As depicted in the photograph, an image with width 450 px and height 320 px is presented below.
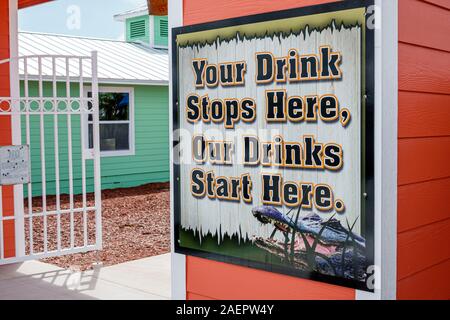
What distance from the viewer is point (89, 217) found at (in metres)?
10.4

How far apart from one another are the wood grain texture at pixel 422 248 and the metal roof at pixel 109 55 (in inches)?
396

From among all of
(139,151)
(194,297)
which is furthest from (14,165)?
(139,151)

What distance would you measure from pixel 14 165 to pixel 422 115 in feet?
14.2

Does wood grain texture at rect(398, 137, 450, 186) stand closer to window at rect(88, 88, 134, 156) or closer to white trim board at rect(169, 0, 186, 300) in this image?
white trim board at rect(169, 0, 186, 300)

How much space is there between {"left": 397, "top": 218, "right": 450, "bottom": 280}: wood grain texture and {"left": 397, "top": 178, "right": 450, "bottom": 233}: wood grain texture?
1.3 inches

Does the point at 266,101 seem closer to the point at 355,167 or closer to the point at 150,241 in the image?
the point at 355,167

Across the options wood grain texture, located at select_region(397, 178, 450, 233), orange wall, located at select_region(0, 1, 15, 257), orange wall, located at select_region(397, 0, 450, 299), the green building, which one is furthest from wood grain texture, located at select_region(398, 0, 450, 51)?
the green building

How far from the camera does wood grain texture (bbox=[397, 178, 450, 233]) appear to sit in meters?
2.48

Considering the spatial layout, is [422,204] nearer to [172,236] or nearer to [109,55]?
[172,236]

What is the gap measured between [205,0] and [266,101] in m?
0.65

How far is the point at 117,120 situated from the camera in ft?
46.0

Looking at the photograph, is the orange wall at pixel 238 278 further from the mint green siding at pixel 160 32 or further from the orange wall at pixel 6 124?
the mint green siding at pixel 160 32

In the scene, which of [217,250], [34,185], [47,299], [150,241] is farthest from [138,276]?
[34,185]

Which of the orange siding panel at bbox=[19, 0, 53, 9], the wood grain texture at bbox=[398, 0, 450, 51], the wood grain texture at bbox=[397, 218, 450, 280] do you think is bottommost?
the wood grain texture at bbox=[397, 218, 450, 280]
